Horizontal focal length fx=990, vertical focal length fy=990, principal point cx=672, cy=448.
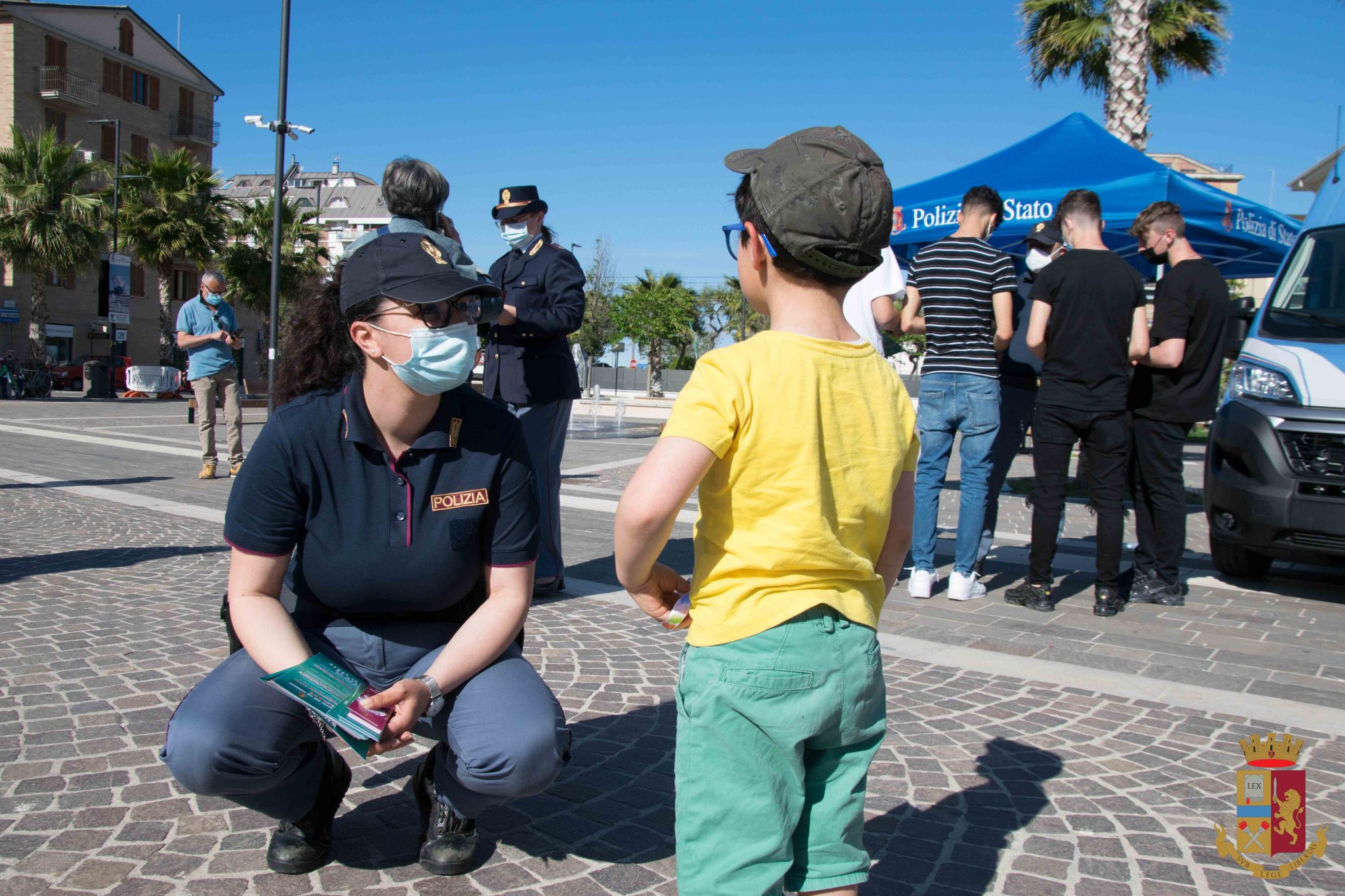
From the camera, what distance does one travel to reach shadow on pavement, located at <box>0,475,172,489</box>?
9039mm

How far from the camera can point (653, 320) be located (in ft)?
171

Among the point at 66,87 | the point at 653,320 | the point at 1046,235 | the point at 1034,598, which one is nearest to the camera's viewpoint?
the point at 1034,598

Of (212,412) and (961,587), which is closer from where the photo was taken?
(961,587)

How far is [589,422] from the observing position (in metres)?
24.0

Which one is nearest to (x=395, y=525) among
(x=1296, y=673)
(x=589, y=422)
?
(x=1296, y=673)

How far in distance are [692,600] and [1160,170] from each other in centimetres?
742

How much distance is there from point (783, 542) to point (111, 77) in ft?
181

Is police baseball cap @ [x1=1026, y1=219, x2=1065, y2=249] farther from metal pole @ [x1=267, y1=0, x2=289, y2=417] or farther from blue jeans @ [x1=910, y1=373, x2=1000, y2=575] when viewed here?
metal pole @ [x1=267, y1=0, x2=289, y2=417]

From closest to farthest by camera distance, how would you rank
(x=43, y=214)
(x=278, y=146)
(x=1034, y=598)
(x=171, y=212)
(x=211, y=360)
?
(x=1034, y=598) → (x=211, y=360) → (x=278, y=146) → (x=43, y=214) → (x=171, y=212)

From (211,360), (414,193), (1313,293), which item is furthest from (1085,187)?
(211,360)

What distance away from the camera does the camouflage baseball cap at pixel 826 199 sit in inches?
66.4

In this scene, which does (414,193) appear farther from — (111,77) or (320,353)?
(111,77)

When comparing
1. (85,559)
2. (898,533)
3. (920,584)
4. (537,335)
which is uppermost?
(537,335)

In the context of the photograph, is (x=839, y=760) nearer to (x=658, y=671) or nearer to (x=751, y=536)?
(x=751, y=536)
